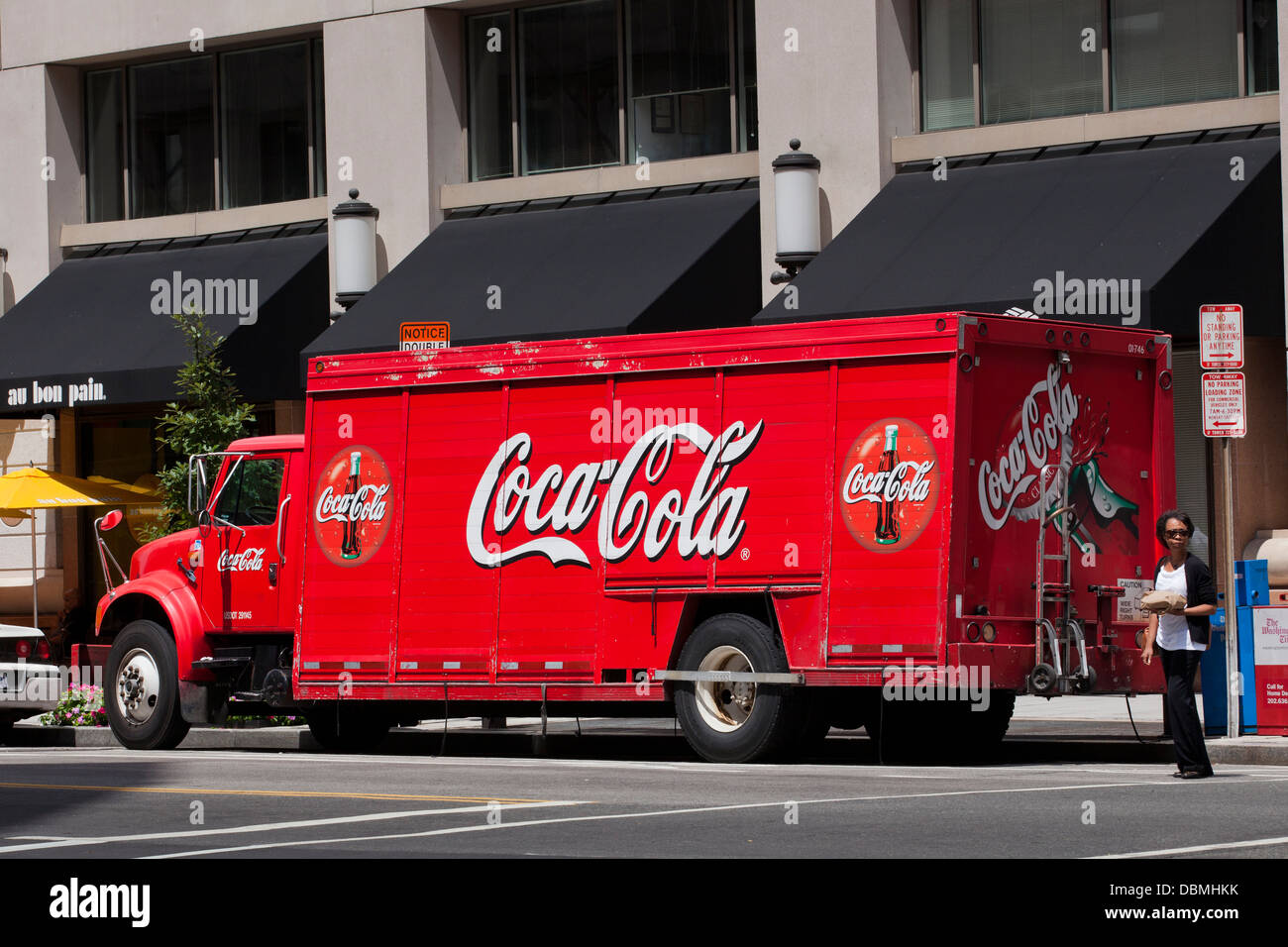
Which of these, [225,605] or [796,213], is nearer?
[225,605]

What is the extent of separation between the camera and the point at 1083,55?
22.6m

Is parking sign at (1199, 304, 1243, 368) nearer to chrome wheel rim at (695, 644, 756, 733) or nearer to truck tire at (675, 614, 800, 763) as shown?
truck tire at (675, 614, 800, 763)

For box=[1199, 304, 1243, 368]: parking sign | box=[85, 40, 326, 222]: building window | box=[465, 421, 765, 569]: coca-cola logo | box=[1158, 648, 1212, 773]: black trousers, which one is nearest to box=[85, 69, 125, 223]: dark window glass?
box=[85, 40, 326, 222]: building window

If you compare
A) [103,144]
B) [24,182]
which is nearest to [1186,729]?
[103,144]

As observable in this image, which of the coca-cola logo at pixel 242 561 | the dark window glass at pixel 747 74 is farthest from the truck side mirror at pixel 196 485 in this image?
the dark window glass at pixel 747 74

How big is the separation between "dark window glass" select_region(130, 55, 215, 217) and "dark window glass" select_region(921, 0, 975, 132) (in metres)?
9.75

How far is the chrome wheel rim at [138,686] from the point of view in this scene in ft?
63.2

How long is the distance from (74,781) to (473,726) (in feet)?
22.2

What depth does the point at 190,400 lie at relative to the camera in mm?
23625

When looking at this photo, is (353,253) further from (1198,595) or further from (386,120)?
(1198,595)

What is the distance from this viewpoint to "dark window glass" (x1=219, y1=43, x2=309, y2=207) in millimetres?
27781

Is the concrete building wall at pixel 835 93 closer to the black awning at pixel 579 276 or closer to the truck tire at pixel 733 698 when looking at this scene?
the black awning at pixel 579 276

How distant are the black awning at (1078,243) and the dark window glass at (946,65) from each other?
1106mm

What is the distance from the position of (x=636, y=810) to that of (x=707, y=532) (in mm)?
4256
